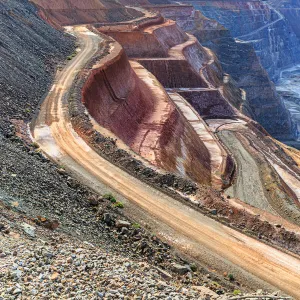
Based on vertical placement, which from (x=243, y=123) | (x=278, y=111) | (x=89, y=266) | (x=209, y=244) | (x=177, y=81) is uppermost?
(x=89, y=266)

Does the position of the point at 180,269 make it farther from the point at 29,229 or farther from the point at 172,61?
the point at 172,61

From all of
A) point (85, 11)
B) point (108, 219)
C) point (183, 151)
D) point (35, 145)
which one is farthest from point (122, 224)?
point (85, 11)

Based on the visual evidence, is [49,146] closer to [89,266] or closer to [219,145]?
[89,266]

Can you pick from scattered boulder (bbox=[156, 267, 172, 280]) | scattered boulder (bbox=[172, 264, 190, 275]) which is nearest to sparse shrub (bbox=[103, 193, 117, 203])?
scattered boulder (bbox=[172, 264, 190, 275])

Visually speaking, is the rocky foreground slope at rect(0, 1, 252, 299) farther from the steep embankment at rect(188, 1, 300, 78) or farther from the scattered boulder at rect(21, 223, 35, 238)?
the steep embankment at rect(188, 1, 300, 78)

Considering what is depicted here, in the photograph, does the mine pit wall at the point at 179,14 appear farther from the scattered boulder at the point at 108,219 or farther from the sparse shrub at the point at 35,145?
the scattered boulder at the point at 108,219

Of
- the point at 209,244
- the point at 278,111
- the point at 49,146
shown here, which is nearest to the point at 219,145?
the point at 49,146
